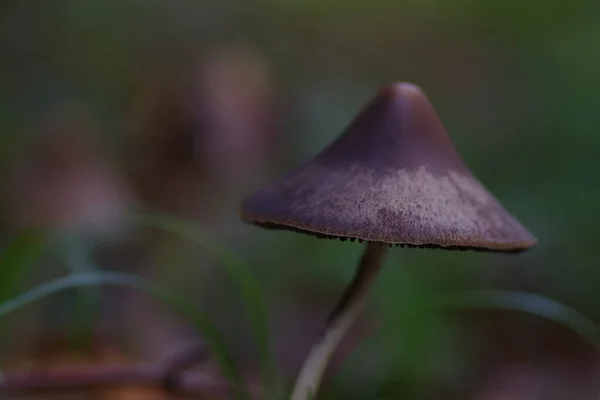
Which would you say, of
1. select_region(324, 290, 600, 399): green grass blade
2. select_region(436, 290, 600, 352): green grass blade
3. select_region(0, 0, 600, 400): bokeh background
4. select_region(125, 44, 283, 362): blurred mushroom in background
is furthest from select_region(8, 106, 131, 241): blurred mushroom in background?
select_region(436, 290, 600, 352): green grass blade

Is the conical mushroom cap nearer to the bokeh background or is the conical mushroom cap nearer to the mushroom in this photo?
the mushroom

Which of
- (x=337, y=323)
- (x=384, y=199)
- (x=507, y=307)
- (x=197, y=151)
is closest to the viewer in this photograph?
(x=384, y=199)

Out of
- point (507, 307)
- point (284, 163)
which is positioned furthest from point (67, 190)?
point (507, 307)

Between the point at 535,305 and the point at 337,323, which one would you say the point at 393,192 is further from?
the point at 535,305

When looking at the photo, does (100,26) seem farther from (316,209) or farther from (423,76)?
(316,209)

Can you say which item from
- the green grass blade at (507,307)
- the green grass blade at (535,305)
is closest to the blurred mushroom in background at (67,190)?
the green grass blade at (507,307)
